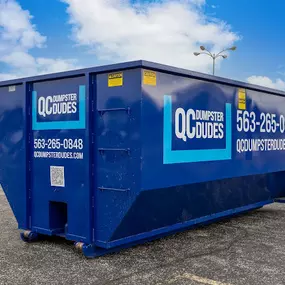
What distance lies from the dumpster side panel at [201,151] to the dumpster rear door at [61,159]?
646 millimetres

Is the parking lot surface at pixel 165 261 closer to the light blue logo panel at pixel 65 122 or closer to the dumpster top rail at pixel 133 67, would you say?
the light blue logo panel at pixel 65 122

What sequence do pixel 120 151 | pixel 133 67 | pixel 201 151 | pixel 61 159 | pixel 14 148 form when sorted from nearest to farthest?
pixel 133 67 → pixel 120 151 → pixel 61 159 → pixel 201 151 → pixel 14 148

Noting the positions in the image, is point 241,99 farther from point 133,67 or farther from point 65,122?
point 65,122

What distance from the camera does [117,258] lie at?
4.75 m

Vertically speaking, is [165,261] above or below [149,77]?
below

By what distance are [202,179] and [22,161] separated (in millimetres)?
2408

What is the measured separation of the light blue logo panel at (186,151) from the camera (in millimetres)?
4605

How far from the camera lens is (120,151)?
4.48 meters

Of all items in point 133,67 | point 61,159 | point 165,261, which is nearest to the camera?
point 133,67

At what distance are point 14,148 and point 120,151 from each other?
1853mm

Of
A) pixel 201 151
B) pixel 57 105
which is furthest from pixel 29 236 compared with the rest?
pixel 201 151

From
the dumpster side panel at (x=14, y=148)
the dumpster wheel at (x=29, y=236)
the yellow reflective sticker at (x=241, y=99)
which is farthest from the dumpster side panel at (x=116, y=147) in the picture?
the yellow reflective sticker at (x=241, y=99)

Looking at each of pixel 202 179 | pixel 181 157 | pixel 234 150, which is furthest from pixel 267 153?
pixel 181 157

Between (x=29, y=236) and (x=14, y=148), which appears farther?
(x=14, y=148)
